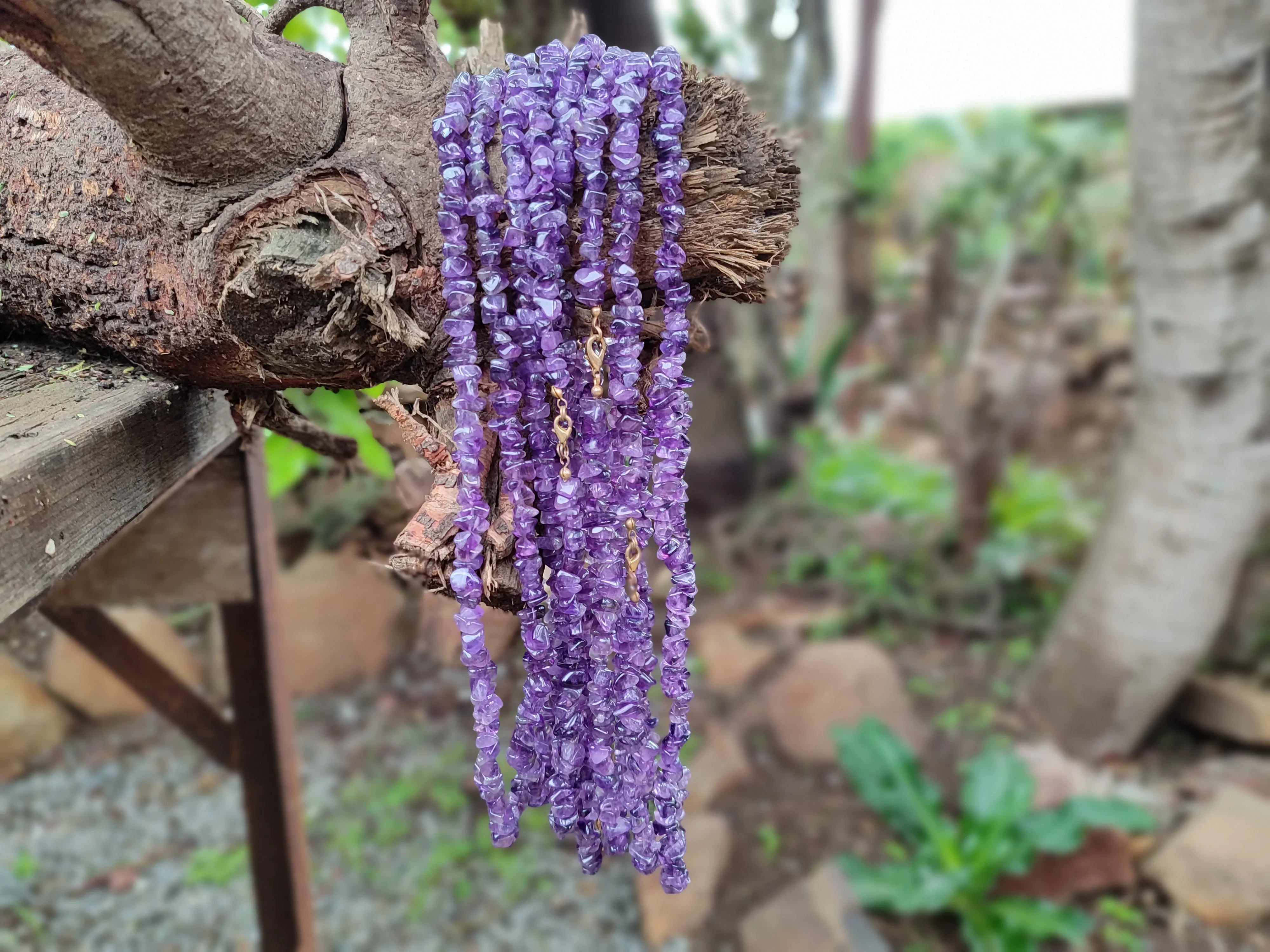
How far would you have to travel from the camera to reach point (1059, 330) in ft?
17.0

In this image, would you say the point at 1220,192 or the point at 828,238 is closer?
the point at 1220,192

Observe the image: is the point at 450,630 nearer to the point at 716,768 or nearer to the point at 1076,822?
the point at 716,768

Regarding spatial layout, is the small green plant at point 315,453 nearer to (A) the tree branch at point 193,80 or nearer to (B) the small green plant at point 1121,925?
(A) the tree branch at point 193,80

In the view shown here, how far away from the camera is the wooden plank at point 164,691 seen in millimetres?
1636

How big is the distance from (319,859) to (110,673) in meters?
1.00

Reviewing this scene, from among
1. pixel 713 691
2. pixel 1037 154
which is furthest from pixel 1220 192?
pixel 1037 154

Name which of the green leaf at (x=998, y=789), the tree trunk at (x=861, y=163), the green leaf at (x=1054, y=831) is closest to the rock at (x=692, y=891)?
the green leaf at (x=998, y=789)

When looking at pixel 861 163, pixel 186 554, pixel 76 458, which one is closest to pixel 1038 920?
pixel 186 554

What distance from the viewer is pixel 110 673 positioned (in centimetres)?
295

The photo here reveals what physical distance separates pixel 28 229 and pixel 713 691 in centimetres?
252

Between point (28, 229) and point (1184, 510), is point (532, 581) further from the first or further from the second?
point (1184, 510)

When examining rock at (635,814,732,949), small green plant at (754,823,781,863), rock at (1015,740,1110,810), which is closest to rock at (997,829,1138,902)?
rock at (1015,740,1110,810)

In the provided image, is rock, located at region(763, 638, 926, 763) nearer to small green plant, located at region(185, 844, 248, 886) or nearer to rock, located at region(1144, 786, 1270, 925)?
rock, located at region(1144, 786, 1270, 925)

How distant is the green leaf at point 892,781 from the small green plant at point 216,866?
5.38 ft
